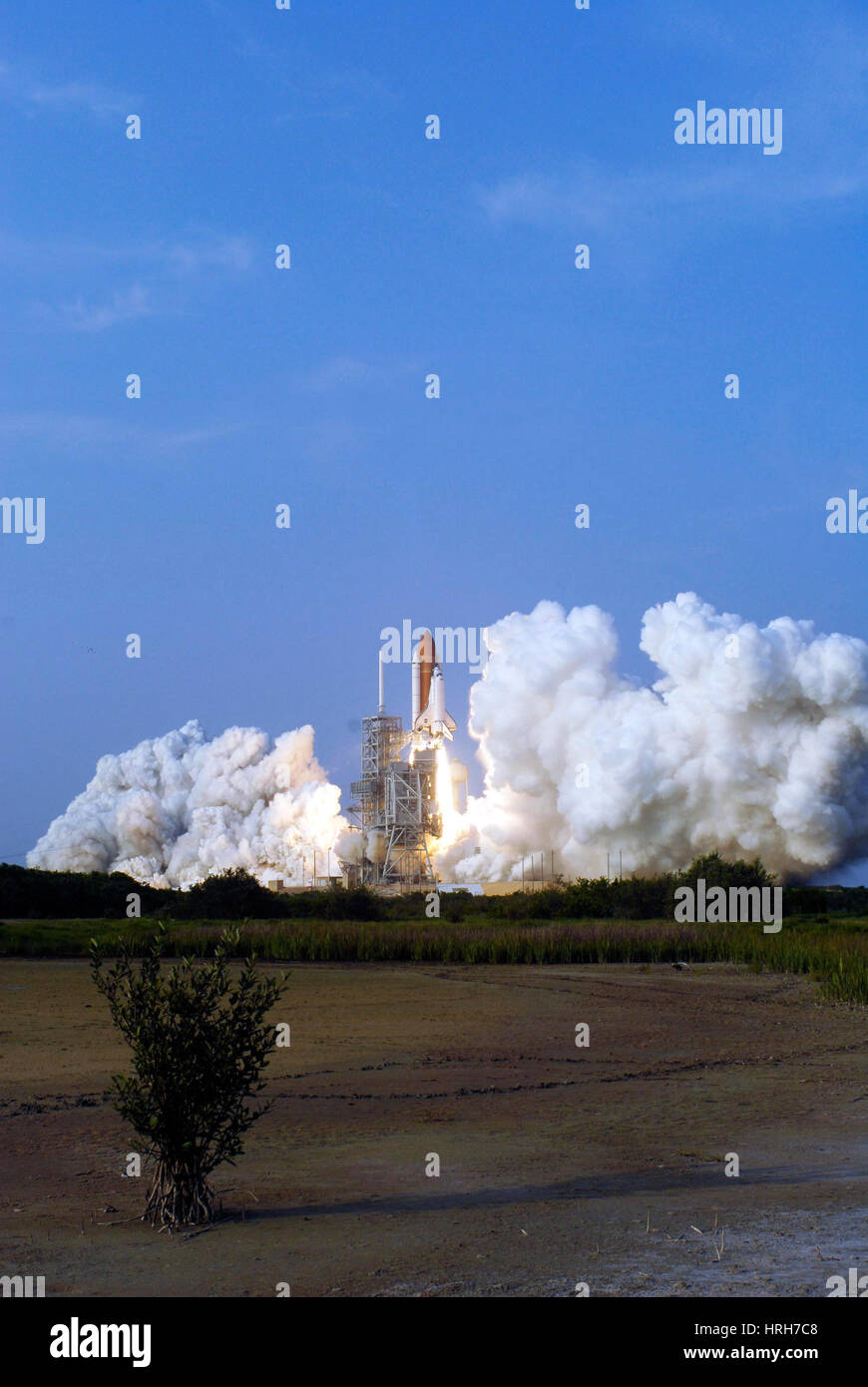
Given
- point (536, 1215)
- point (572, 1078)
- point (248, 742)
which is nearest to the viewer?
point (536, 1215)

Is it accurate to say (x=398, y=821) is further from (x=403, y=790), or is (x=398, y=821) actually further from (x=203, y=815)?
(x=203, y=815)

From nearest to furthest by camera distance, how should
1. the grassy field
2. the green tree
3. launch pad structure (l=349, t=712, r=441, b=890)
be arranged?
the green tree → the grassy field → launch pad structure (l=349, t=712, r=441, b=890)

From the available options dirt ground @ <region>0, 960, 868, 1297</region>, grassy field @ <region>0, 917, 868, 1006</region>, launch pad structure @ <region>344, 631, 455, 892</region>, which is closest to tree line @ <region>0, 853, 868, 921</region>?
grassy field @ <region>0, 917, 868, 1006</region>

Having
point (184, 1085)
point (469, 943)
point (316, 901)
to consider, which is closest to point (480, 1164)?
point (184, 1085)

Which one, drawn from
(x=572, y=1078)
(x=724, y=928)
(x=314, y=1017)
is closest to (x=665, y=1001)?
(x=314, y=1017)

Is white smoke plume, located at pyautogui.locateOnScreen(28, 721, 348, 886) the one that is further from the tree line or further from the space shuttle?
the tree line

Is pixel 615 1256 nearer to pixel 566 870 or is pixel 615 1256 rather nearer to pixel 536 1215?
pixel 536 1215

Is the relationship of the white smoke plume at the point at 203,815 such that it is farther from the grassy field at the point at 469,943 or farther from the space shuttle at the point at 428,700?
the grassy field at the point at 469,943
